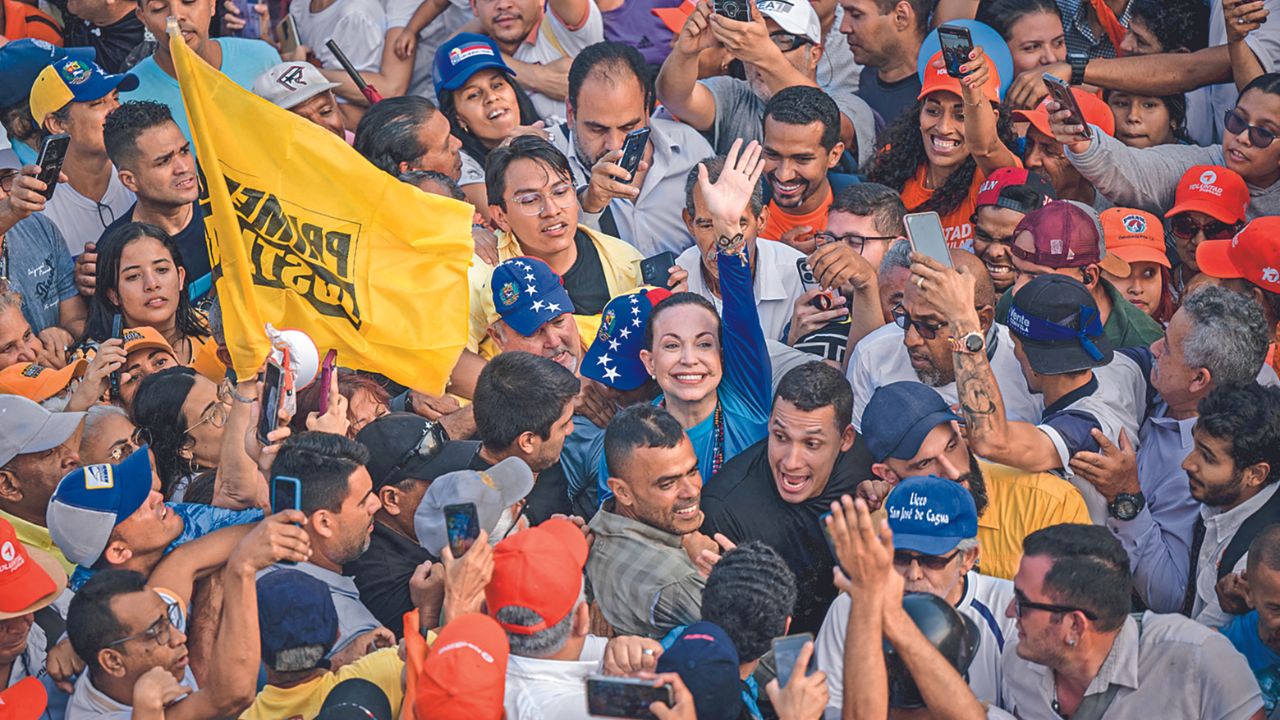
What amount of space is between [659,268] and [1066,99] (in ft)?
6.86

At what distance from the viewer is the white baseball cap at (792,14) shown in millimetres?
8531

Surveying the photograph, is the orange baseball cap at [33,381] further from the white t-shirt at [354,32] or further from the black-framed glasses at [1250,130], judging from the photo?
the black-framed glasses at [1250,130]

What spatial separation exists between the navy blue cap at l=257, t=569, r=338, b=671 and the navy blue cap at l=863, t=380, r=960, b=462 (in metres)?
2.07

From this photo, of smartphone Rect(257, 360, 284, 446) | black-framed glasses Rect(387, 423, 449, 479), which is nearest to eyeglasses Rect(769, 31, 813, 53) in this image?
black-framed glasses Rect(387, 423, 449, 479)

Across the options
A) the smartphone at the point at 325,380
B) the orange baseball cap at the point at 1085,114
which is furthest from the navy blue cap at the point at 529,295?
the orange baseball cap at the point at 1085,114

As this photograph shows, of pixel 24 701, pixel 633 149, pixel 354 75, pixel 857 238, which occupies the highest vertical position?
pixel 354 75

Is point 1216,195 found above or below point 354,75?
below

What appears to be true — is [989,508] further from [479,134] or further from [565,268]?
[479,134]

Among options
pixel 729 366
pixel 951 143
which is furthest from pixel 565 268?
pixel 951 143

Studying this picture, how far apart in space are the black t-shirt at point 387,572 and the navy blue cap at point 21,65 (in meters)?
4.01

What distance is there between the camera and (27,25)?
995cm

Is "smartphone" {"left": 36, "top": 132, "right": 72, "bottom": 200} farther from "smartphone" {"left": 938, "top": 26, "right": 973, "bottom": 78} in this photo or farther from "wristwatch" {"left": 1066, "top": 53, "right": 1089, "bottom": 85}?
"wristwatch" {"left": 1066, "top": 53, "right": 1089, "bottom": 85}

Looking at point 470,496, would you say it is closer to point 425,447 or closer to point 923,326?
point 425,447

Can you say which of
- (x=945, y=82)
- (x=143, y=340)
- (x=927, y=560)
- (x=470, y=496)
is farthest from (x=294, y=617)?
(x=945, y=82)
